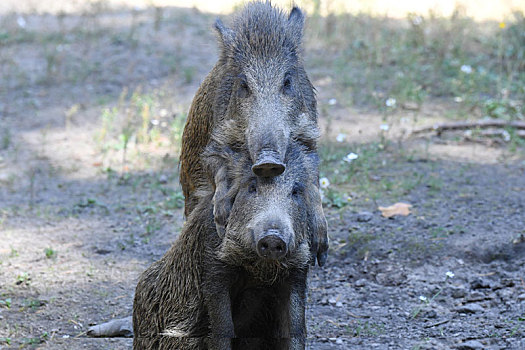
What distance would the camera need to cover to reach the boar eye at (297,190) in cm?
313

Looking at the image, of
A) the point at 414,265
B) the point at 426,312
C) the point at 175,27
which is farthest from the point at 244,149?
the point at 175,27

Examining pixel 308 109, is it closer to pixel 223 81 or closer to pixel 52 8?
pixel 223 81

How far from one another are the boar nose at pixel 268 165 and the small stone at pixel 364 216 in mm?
2729

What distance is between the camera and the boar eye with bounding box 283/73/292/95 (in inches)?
131

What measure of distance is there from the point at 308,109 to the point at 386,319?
1.57 m

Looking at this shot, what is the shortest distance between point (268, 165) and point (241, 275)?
0.73 metres

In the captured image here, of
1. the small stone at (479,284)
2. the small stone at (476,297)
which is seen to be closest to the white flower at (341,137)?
the small stone at (479,284)

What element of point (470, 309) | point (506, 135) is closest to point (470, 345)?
point (470, 309)

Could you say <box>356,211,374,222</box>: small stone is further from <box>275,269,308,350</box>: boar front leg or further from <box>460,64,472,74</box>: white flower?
<box>460,64,472,74</box>: white flower

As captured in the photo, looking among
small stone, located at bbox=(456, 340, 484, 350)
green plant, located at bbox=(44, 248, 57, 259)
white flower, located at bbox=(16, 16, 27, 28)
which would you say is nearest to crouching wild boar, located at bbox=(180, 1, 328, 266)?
small stone, located at bbox=(456, 340, 484, 350)

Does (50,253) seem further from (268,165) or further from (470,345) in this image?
(470,345)

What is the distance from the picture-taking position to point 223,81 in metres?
3.49

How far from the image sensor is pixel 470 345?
3.88m

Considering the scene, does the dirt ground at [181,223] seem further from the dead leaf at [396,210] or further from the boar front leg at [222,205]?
the boar front leg at [222,205]
